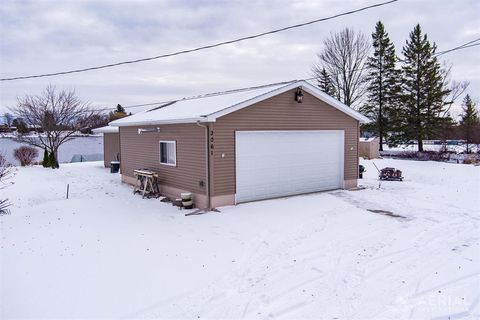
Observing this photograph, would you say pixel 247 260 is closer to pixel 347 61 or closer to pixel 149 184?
pixel 149 184

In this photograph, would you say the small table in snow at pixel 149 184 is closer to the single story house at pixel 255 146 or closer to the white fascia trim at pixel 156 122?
the single story house at pixel 255 146

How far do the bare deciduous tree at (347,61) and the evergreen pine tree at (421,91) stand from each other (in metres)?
3.30

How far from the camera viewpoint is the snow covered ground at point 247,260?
14.1ft

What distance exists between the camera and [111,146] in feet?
65.2

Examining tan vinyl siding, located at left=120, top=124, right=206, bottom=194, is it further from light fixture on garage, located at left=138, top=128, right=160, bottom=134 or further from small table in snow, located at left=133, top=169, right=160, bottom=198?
small table in snow, located at left=133, top=169, right=160, bottom=198

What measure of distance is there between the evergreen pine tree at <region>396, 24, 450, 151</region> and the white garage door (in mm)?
17632

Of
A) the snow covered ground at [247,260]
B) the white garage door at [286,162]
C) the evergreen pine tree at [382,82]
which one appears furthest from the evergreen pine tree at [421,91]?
the snow covered ground at [247,260]

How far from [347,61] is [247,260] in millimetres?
26889

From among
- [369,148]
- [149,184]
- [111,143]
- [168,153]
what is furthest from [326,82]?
[149,184]

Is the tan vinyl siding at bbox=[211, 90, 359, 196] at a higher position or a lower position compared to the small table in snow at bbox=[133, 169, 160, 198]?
higher

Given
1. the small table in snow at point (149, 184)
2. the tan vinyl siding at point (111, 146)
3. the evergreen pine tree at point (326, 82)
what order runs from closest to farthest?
the small table in snow at point (149, 184), the tan vinyl siding at point (111, 146), the evergreen pine tree at point (326, 82)

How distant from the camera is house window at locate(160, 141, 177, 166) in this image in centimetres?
1106

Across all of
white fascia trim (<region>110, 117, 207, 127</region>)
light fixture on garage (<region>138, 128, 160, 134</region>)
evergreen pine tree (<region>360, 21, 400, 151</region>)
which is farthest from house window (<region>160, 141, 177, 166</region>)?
evergreen pine tree (<region>360, 21, 400, 151</region>)

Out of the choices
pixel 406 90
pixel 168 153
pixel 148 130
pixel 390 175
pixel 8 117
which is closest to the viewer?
pixel 168 153
